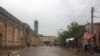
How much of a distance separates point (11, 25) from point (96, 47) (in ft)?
61.3

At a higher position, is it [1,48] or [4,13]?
[4,13]

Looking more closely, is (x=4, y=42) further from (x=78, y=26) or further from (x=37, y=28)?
(x=37, y=28)

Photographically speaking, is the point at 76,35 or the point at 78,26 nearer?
the point at 76,35

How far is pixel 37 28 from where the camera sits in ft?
611

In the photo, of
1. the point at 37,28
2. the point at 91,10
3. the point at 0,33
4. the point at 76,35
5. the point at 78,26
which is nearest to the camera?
the point at 91,10

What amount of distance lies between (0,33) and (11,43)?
11374 mm

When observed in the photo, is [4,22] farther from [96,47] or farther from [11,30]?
[96,47]

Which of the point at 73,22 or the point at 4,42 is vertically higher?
the point at 73,22

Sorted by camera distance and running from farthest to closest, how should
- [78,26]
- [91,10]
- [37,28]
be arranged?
[37,28] < [78,26] < [91,10]

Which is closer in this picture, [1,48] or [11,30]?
[1,48]

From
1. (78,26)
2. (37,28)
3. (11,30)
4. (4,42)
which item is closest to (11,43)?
(11,30)

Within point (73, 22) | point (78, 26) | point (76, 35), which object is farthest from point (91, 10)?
point (73, 22)

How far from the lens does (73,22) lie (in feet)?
266

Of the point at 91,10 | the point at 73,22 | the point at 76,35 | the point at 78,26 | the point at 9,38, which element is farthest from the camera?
the point at 73,22
